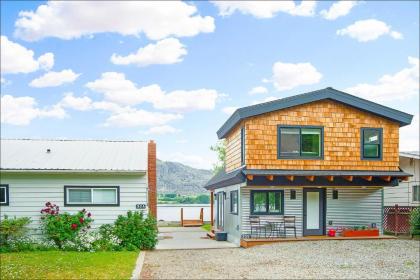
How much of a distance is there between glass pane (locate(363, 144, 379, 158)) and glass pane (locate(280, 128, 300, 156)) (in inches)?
128

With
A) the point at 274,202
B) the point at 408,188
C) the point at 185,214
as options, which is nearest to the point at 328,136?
the point at 274,202

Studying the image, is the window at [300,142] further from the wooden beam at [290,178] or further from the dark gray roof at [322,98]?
the dark gray roof at [322,98]

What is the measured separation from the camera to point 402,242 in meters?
20.0

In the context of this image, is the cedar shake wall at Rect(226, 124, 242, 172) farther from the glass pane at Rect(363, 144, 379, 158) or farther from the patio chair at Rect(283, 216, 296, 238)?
the glass pane at Rect(363, 144, 379, 158)

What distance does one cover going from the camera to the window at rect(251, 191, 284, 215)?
21.4m

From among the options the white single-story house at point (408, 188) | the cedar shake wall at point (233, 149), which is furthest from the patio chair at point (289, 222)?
the white single-story house at point (408, 188)

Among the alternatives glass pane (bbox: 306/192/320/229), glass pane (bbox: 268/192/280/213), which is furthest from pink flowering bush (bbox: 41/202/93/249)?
glass pane (bbox: 306/192/320/229)

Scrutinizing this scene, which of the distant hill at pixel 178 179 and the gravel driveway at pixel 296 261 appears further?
the distant hill at pixel 178 179

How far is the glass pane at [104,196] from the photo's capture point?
19.4 meters

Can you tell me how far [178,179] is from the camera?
12031 cm

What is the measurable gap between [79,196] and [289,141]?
357 inches

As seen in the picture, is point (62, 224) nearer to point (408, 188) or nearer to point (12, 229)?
point (12, 229)

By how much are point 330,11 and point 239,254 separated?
14217 millimetres

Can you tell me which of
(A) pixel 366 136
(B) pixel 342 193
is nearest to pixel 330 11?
(A) pixel 366 136
